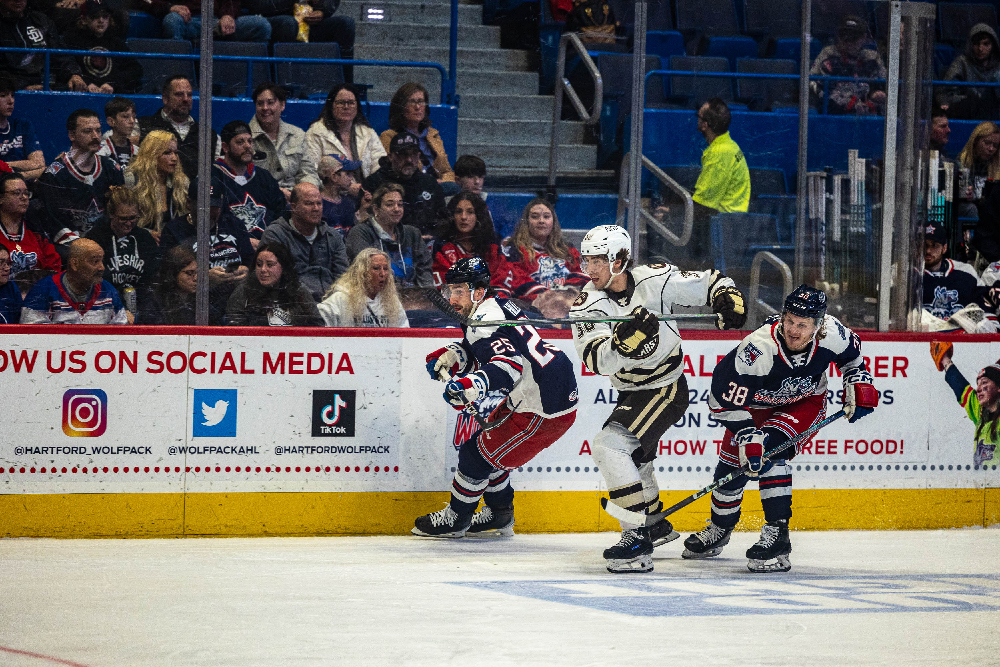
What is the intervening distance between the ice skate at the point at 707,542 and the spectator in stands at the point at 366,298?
161 centimetres

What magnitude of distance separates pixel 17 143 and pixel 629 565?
10.2ft

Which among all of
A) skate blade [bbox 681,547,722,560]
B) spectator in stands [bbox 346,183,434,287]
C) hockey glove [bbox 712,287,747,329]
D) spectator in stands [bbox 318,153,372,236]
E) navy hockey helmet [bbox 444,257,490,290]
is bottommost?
skate blade [bbox 681,547,722,560]

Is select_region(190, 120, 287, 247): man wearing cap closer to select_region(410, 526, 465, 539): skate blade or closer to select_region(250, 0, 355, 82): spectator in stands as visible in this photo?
select_region(250, 0, 355, 82): spectator in stands

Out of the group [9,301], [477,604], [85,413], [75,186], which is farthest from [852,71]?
[9,301]

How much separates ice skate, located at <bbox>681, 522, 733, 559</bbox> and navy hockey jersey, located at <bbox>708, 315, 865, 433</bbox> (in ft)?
1.73

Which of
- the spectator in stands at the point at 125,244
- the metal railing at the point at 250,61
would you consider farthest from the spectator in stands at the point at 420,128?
the spectator in stands at the point at 125,244

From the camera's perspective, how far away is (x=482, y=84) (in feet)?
20.0

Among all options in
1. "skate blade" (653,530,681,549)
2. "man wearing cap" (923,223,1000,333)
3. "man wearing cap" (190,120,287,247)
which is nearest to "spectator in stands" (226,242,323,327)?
"man wearing cap" (190,120,287,247)

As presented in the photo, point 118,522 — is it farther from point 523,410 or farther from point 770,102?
point 770,102

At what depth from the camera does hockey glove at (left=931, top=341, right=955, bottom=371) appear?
6219 millimetres

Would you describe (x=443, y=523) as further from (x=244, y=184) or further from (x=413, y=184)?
(x=244, y=184)

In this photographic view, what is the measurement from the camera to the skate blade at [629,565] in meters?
5.00

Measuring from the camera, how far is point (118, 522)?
17.7 feet

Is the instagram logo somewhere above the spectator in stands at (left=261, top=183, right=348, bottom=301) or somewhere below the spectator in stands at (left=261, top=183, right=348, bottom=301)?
below
